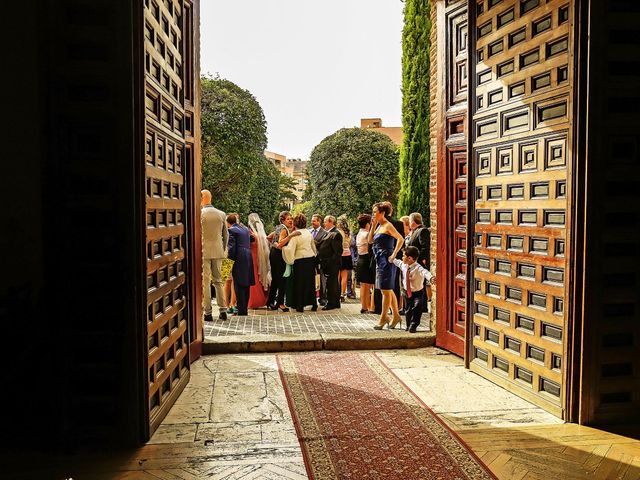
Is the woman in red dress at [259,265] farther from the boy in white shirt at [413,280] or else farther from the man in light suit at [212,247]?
the boy in white shirt at [413,280]

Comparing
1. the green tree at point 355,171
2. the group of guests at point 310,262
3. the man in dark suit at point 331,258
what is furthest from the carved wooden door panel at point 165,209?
the green tree at point 355,171

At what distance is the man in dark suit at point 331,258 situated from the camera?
10102 millimetres

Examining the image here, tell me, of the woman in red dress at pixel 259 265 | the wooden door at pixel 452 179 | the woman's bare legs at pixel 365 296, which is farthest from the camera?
the woman in red dress at pixel 259 265

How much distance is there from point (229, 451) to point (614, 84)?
4.07 m

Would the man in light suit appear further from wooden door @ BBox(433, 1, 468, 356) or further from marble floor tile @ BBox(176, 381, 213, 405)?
wooden door @ BBox(433, 1, 468, 356)

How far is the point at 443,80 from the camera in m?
7.12

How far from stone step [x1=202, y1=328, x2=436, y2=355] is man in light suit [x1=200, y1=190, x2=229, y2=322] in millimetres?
1597

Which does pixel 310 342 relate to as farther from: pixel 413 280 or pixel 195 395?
pixel 195 395

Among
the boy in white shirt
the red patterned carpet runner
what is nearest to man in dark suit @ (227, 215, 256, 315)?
the boy in white shirt

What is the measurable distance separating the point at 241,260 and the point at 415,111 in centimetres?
820

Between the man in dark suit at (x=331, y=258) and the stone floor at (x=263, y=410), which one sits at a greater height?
the man in dark suit at (x=331, y=258)

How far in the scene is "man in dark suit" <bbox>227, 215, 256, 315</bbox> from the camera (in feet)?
31.3

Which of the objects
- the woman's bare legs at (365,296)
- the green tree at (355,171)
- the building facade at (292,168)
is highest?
the building facade at (292,168)

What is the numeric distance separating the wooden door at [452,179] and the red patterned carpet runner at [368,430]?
122 centimetres
